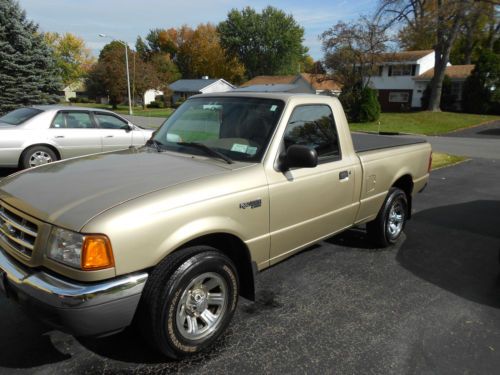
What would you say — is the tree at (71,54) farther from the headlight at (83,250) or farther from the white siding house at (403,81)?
the headlight at (83,250)

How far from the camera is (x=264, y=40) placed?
85.1 m

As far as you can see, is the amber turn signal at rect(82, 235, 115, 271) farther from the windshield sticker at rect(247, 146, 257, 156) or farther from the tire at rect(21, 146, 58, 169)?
the tire at rect(21, 146, 58, 169)

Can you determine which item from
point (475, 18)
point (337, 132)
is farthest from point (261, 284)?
point (475, 18)

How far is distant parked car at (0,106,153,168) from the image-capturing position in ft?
27.1

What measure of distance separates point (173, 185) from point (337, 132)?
205 cm

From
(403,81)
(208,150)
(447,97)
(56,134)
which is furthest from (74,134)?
(403,81)

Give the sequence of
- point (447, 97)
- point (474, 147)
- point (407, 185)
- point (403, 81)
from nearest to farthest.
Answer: point (407, 185) < point (474, 147) < point (447, 97) < point (403, 81)

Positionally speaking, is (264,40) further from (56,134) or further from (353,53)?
(56,134)

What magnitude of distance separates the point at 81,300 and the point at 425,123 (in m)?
31.7

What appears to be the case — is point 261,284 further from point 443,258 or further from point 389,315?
point 443,258

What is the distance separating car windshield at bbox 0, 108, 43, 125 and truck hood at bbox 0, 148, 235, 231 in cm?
607

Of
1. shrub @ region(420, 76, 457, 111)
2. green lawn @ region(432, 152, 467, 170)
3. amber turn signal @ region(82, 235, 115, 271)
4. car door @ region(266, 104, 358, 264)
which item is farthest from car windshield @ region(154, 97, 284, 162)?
shrub @ region(420, 76, 457, 111)

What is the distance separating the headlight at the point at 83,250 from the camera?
231cm

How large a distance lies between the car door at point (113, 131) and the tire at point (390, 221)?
21.3 ft
